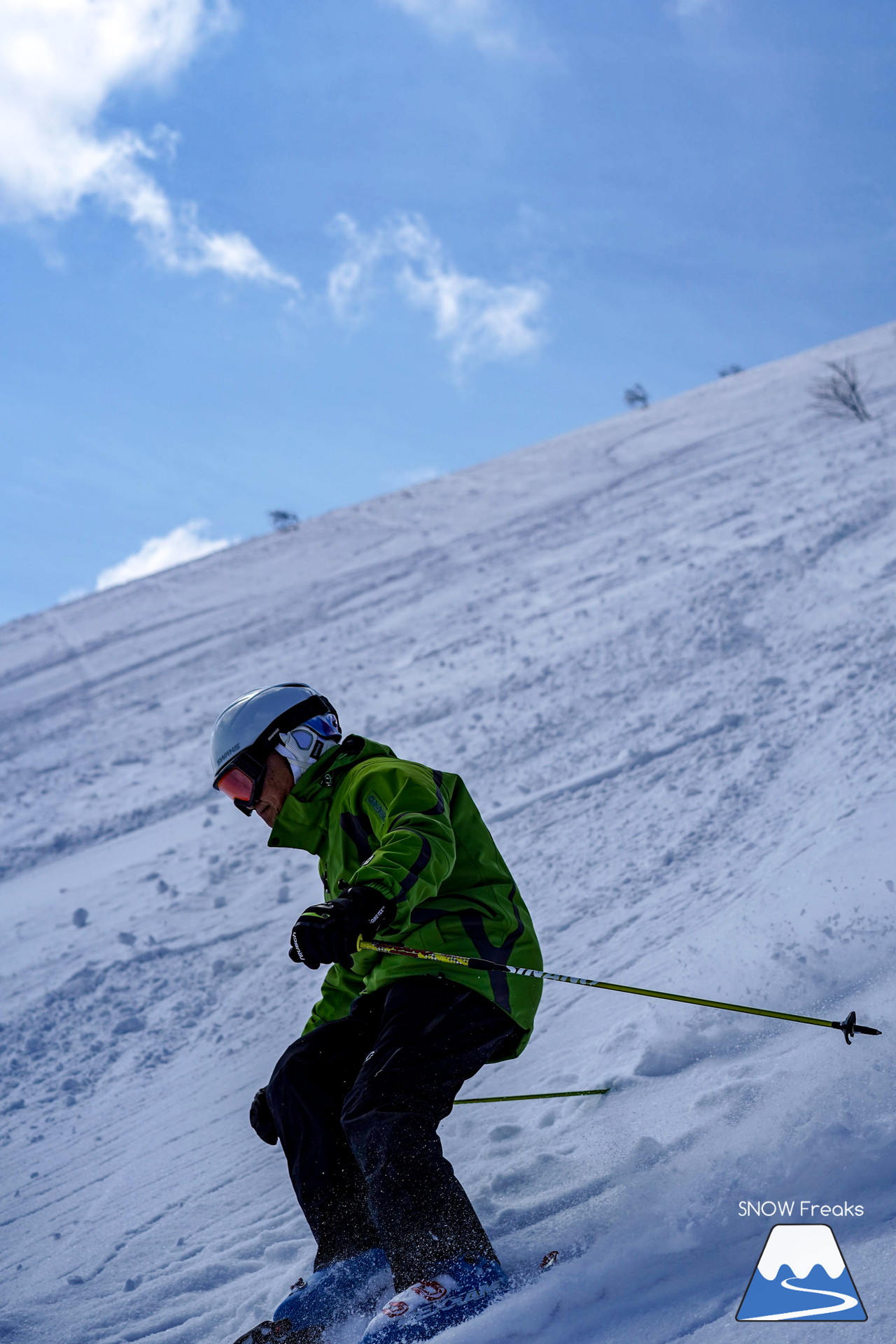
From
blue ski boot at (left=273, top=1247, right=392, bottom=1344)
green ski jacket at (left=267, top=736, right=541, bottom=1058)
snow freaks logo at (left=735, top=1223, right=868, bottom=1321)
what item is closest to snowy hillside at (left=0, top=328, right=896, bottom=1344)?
snow freaks logo at (left=735, top=1223, right=868, bottom=1321)

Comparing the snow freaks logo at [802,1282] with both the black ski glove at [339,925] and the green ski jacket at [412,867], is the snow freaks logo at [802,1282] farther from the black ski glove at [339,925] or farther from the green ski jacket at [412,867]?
the black ski glove at [339,925]

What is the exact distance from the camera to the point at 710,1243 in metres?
2.17

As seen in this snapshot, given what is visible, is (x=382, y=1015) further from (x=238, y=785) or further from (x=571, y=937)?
(x=571, y=937)

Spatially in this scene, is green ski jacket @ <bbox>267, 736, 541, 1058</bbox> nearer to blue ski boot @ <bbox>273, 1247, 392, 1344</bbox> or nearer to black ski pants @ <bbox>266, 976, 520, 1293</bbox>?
black ski pants @ <bbox>266, 976, 520, 1293</bbox>

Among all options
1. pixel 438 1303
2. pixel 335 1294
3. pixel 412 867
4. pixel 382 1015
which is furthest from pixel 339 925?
pixel 335 1294

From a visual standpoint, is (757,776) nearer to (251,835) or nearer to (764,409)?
(251,835)

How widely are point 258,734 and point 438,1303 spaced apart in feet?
4.86

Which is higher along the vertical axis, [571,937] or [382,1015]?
[382,1015]

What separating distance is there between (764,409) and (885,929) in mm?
22146

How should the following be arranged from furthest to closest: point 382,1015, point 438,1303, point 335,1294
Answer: point 382,1015
point 335,1294
point 438,1303

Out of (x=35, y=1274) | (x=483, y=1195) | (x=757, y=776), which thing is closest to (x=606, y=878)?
(x=757, y=776)

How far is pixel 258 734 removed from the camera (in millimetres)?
2801

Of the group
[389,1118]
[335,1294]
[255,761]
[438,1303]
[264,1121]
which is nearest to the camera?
[438,1303]

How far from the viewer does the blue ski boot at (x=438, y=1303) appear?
1.91 m
